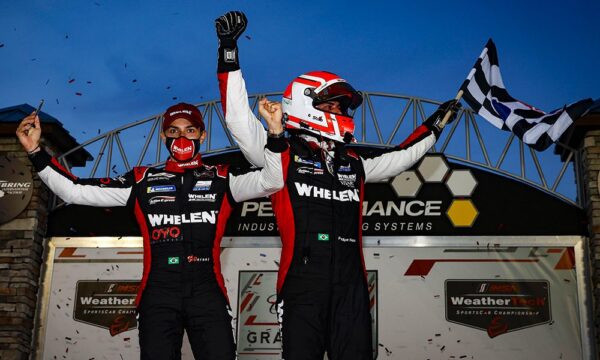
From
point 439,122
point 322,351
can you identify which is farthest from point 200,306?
point 439,122

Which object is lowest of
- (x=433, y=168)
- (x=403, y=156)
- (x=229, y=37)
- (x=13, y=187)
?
(x=403, y=156)

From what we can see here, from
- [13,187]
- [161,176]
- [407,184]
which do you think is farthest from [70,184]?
[407,184]

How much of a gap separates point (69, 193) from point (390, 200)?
4048 millimetres

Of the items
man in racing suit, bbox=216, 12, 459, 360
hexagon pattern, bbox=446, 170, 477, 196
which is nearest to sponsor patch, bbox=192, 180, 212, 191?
man in racing suit, bbox=216, 12, 459, 360

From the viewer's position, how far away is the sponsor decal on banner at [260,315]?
779 centimetres

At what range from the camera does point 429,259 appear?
26.1ft

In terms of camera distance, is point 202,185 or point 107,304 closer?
point 202,185

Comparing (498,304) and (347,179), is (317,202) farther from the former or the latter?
(498,304)

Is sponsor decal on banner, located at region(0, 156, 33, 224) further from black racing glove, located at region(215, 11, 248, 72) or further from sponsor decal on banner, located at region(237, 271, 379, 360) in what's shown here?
black racing glove, located at region(215, 11, 248, 72)

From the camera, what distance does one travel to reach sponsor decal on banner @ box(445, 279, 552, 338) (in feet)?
25.3

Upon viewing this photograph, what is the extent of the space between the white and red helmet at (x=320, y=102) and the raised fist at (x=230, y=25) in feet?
2.01

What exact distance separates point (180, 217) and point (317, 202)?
0.90 metres

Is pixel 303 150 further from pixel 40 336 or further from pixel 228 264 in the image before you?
pixel 40 336

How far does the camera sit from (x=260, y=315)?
7930 millimetres
